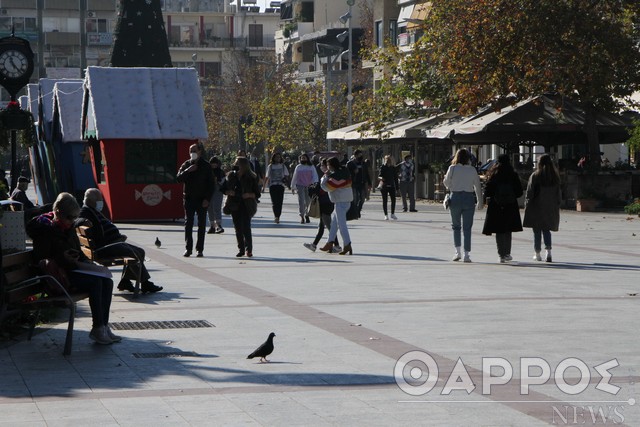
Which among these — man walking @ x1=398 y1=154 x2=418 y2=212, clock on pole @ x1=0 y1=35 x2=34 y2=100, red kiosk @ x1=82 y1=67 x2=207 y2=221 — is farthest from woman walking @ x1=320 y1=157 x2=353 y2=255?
man walking @ x1=398 y1=154 x2=418 y2=212

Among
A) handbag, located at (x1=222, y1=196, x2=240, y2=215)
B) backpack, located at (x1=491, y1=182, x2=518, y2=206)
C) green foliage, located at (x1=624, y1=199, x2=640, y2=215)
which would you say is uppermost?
backpack, located at (x1=491, y1=182, x2=518, y2=206)

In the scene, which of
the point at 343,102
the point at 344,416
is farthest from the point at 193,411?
the point at 343,102

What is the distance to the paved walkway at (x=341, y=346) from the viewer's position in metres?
8.20

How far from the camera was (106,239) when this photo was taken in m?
14.7

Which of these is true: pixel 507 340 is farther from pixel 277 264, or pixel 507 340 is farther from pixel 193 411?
pixel 277 264

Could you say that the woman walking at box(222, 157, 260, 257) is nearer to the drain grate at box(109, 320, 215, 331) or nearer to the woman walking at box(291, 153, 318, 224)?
the drain grate at box(109, 320, 215, 331)

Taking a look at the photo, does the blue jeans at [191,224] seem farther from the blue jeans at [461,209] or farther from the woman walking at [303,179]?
the woman walking at [303,179]

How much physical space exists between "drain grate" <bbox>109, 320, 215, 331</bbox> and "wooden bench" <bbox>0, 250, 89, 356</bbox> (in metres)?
1.16

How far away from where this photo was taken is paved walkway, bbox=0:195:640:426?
8.20 m

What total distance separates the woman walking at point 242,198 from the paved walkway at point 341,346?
775 mm

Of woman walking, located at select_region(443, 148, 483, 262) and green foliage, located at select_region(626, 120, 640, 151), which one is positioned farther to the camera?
green foliage, located at select_region(626, 120, 640, 151)

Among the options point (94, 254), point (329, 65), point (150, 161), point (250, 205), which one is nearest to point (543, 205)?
point (250, 205)

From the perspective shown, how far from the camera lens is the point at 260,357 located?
33.4ft

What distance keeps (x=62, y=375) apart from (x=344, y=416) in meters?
2.51
